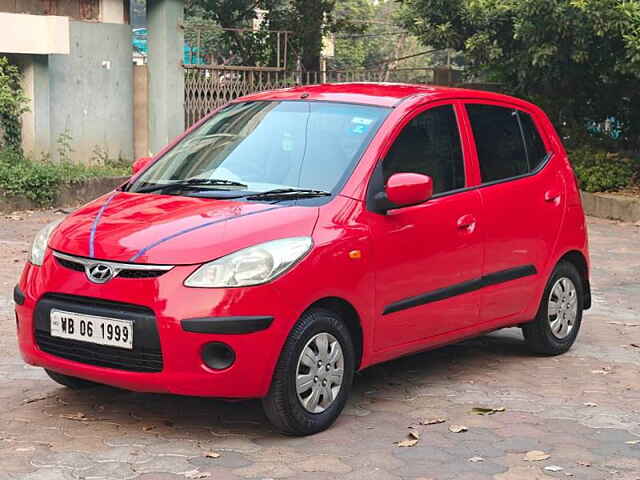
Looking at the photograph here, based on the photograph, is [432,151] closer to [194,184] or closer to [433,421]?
[194,184]

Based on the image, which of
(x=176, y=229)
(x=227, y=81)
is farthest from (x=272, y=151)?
(x=227, y=81)

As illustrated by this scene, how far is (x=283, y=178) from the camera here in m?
6.35

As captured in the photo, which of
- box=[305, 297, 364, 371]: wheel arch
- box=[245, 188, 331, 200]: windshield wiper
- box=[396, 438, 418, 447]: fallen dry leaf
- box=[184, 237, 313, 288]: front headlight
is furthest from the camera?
box=[245, 188, 331, 200]: windshield wiper

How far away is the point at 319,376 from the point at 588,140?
13284mm

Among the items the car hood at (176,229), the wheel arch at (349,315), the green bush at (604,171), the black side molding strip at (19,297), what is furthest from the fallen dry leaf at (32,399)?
the green bush at (604,171)

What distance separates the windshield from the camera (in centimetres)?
632

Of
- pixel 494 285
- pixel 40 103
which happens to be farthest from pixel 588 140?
pixel 494 285

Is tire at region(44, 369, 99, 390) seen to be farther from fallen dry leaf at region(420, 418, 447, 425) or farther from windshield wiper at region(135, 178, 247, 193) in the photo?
fallen dry leaf at region(420, 418, 447, 425)

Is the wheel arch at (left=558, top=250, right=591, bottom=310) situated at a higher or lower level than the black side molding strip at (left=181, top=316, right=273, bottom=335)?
lower

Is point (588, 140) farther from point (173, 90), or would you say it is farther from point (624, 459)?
point (624, 459)

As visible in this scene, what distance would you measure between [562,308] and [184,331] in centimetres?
332

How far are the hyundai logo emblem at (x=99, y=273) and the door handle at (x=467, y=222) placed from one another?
211 centimetres

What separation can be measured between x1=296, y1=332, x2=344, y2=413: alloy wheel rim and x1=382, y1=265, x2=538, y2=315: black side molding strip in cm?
47

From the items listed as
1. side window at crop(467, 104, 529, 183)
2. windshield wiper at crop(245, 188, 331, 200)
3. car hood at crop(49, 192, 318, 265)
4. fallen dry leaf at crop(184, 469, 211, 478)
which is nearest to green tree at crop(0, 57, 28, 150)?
side window at crop(467, 104, 529, 183)
